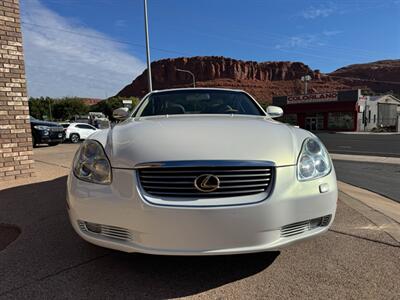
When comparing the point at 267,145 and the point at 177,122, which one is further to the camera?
the point at 177,122

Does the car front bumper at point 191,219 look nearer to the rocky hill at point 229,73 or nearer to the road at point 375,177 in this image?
the road at point 375,177

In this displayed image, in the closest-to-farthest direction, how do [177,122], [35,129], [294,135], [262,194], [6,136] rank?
1. [262,194]
2. [294,135]
3. [177,122]
4. [6,136]
5. [35,129]

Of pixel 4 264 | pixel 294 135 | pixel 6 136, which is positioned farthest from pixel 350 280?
pixel 6 136

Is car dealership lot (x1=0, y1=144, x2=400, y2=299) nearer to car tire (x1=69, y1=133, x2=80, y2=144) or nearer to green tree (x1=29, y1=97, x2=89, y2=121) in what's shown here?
car tire (x1=69, y1=133, x2=80, y2=144)

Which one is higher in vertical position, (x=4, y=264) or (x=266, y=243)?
(x=266, y=243)

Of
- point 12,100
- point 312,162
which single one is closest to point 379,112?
point 12,100

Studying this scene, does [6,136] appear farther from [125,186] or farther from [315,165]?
[315,165]

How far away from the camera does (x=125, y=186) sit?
92.5 inches

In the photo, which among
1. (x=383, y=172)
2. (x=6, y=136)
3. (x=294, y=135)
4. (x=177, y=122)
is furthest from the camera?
(x=383, y=172)

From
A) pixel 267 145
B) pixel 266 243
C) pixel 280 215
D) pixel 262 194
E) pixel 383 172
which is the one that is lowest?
pixel 383 172

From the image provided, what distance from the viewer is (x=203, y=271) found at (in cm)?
271

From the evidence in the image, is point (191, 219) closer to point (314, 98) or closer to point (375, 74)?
point (314, 98)

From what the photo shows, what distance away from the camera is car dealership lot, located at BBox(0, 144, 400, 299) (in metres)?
2.43

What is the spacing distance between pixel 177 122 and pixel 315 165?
46.3 inches
